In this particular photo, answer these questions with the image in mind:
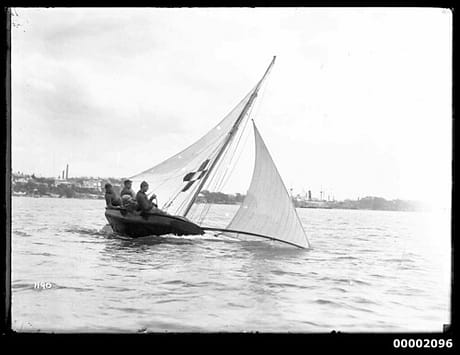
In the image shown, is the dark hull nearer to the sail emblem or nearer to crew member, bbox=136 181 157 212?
crew member, bbox=136 181 157 212

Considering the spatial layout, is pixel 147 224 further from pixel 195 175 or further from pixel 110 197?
pixel 195 175

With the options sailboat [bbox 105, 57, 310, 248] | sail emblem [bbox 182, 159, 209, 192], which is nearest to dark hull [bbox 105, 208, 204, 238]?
sailboat [bbox 105, 57, 310, 248]

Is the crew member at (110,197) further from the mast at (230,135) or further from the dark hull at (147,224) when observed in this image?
the mast at (230,135)

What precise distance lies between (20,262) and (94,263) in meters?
0.26

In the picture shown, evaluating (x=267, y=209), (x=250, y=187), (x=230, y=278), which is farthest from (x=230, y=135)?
(x=230, y=278)

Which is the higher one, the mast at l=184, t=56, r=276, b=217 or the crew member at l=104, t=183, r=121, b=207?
the mast at l=184, t=56, r=276, b=217

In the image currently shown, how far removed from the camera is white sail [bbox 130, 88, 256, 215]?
5.93 ft

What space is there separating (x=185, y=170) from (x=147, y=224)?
27 centimetres

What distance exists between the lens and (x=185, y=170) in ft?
6.39

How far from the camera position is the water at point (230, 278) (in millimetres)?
1642

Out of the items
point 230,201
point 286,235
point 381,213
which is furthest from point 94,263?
point 381,213

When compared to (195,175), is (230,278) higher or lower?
lower

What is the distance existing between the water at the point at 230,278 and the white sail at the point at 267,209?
0.06 meters
